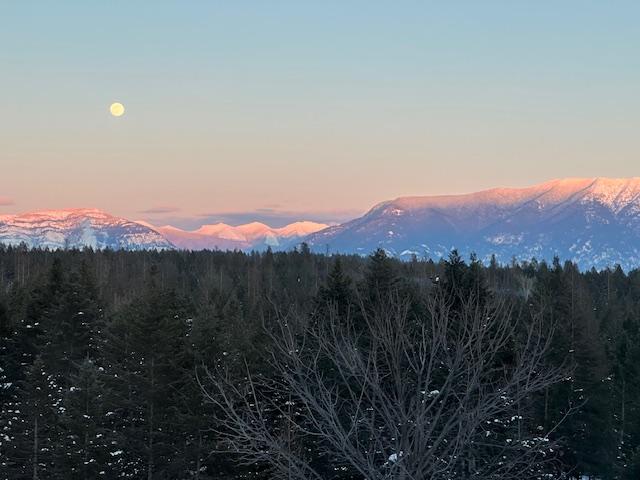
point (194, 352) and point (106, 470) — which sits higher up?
point (194, 352)

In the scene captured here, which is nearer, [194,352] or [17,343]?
[194,352]

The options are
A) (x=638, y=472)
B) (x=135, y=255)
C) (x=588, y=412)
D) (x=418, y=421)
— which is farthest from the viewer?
(x=135, y=255)

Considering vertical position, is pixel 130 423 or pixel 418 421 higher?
pixel 418 421

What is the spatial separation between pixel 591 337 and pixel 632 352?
7.84 metres

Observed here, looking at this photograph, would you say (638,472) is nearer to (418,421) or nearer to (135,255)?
(418,421)

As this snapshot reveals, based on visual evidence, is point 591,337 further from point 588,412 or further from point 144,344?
point 144,344

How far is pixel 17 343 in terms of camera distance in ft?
154

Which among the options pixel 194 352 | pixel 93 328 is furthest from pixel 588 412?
pixel 93 328

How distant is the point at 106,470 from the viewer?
27500mm

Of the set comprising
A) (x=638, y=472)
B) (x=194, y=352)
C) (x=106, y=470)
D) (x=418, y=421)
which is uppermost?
(x=418, y=421)

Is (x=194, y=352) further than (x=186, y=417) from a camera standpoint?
Yes

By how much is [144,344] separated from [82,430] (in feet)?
14.7

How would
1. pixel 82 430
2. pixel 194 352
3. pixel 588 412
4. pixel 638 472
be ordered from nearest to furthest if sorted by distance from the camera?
pixel 82 430
pixel 194 352
pixel 638 472
pixel 588 412

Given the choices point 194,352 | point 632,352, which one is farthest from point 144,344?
point 632,352
